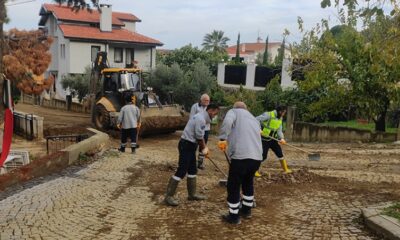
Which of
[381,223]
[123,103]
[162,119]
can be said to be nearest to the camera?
[381,223]

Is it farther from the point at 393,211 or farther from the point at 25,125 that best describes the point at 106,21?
the point at 393,211

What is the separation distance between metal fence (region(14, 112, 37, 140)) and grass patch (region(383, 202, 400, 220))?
13.6 meters

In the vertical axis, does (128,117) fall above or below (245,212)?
above

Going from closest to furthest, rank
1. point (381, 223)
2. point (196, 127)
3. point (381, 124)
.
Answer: point (381, 223) → point (196, 127) → point (381, 124)

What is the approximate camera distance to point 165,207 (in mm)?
7164

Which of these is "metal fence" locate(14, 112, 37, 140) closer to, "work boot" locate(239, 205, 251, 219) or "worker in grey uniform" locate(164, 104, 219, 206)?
"worker in grey uniform" locate(164, 104, 219, 206)

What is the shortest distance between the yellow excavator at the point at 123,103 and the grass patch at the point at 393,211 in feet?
37.2

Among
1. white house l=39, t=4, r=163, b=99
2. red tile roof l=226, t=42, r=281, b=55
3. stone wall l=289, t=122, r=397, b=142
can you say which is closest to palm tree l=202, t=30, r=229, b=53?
red tile roof l=226, t=42, r=281, b=55

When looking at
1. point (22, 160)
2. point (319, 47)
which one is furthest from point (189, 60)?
point (22, 160)

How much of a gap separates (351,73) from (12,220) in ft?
46.3

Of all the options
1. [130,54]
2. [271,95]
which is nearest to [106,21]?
[130,54]

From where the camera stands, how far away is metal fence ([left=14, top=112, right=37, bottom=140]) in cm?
1677

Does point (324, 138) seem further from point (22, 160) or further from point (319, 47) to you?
point (22, 160)

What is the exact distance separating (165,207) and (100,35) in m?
32.1
